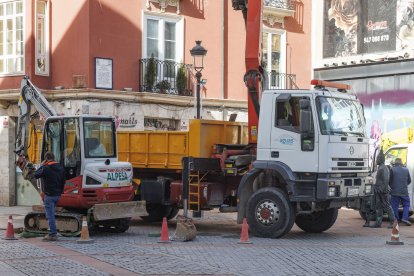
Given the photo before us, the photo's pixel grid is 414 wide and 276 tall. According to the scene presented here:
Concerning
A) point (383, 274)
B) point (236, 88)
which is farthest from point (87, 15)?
point (383, 274)

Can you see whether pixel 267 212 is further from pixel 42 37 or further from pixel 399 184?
pixel 42 37

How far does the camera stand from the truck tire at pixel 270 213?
1538cm

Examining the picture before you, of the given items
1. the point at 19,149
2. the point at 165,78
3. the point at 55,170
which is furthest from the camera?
the point at 165,78

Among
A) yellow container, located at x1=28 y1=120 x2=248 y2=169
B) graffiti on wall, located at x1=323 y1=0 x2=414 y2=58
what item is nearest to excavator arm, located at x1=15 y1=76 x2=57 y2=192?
yellow container, located at x1=28 y1=120 x2=248 y2=169

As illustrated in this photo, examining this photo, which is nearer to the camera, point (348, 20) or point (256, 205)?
point (256, 205)

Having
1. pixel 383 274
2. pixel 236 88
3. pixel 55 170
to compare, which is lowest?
pixel 383 274

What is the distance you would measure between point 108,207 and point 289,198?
379 cm

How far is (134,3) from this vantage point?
24.2m

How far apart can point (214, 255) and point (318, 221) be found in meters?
4.63

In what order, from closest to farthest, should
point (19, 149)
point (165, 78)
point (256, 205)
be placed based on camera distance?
point (256, 205) < point (19, 149) < point (165, 78)

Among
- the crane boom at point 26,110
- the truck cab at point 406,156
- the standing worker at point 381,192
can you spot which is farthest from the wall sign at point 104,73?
the standing worker at point 381,192

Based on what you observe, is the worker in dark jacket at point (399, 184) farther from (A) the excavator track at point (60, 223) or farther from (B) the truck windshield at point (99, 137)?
(A) the excavator track at point (60, 223)

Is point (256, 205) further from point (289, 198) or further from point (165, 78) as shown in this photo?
point (165, 78)

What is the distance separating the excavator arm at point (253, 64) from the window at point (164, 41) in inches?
306
